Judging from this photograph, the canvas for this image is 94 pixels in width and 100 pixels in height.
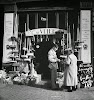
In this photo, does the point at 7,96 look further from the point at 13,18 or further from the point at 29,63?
the point at 13,18

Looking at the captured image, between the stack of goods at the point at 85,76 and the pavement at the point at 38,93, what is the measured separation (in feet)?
1.33

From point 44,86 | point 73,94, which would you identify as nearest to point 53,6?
point 44,86

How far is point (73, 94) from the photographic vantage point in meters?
8.61

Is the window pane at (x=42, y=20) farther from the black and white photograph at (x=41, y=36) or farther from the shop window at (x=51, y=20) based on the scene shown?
the shop window at (x=51, y=20)

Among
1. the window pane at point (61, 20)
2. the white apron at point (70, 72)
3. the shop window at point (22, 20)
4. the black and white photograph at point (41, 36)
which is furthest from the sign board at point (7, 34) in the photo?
the white apron at point (70, 72)

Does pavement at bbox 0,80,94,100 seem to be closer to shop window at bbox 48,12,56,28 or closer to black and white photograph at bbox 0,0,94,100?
black and white photograph at bbox 0,0,94,100

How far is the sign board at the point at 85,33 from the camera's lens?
10.8 metres

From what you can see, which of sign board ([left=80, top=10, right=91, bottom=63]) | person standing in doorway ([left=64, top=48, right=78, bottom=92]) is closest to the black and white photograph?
sign board ([left=80, top=10, right=91, bottom=63])

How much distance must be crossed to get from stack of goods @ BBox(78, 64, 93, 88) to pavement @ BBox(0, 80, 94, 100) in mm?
404

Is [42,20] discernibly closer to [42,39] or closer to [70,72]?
[42,39]

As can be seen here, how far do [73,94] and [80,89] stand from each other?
4.16 feet

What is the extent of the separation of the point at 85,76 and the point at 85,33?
2.05 metres

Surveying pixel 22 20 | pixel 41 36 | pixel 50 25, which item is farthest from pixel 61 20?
pixel 22 20

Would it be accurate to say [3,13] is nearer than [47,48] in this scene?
Yes
